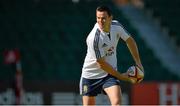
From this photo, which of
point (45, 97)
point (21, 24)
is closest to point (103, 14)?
point (45, 97)

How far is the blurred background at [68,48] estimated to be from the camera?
47.5 feet

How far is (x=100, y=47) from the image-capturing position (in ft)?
26.5

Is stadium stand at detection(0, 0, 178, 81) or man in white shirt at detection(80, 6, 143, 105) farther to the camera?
stadium stand at detection(0, 0, 178, 81)

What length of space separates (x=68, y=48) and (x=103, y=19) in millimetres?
8218

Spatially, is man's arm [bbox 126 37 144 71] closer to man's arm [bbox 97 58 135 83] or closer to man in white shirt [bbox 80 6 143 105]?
man in white shirt [bbox 80 6 143 105]

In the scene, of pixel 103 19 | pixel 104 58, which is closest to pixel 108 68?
pixel 104 58

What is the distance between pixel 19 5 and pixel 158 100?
508cm

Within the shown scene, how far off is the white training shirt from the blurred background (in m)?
5.94

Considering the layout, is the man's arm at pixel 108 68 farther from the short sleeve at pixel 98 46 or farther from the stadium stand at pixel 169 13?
the stadium stand at pixel 169 13

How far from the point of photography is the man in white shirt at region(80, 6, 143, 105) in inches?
315

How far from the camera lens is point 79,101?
14633 mm

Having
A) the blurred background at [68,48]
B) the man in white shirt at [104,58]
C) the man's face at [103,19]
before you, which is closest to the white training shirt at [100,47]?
the man in white shirt at [104,58]

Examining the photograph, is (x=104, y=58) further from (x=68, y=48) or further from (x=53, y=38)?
(x=53, y=38)

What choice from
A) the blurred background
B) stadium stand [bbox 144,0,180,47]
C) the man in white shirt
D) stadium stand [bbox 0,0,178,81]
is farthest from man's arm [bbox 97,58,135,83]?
stadium stand [bbox 144,0,180,47]
